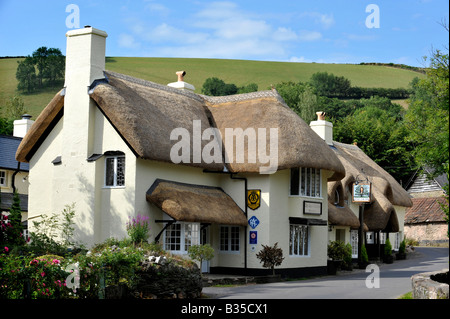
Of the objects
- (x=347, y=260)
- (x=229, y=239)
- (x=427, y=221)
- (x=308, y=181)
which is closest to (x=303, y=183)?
(x=308, y=181)

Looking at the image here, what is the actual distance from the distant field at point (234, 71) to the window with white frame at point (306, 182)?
60.4 m

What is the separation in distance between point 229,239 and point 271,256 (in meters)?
2.60

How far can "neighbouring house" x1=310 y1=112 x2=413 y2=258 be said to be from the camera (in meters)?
36.5

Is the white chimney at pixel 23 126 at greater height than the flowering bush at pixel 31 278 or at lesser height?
greater

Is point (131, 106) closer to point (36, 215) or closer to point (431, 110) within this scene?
point (36, 215)

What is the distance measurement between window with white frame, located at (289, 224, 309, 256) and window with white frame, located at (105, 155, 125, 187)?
8611 millimetres

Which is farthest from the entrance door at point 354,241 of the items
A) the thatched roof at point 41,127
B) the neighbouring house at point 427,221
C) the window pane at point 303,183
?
the thatched roof at point 41,127

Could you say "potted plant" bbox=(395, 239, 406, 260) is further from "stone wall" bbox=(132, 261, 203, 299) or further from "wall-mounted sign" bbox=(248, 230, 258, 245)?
"stone wall" bbox=(132, 261, 203, 299)

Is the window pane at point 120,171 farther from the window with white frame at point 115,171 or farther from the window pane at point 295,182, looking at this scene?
the window pane at point 295,182

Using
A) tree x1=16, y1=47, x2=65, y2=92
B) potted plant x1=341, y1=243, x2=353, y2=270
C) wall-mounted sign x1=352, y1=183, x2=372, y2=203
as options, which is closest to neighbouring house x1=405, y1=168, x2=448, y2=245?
wall-mounted sign x1=352, y1=183, x2=372, y2=203

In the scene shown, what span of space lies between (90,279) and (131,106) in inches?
436

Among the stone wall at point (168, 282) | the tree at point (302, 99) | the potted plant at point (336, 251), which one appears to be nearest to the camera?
the stone wall at point (168, 282)

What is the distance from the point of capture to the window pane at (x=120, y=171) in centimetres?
2559
